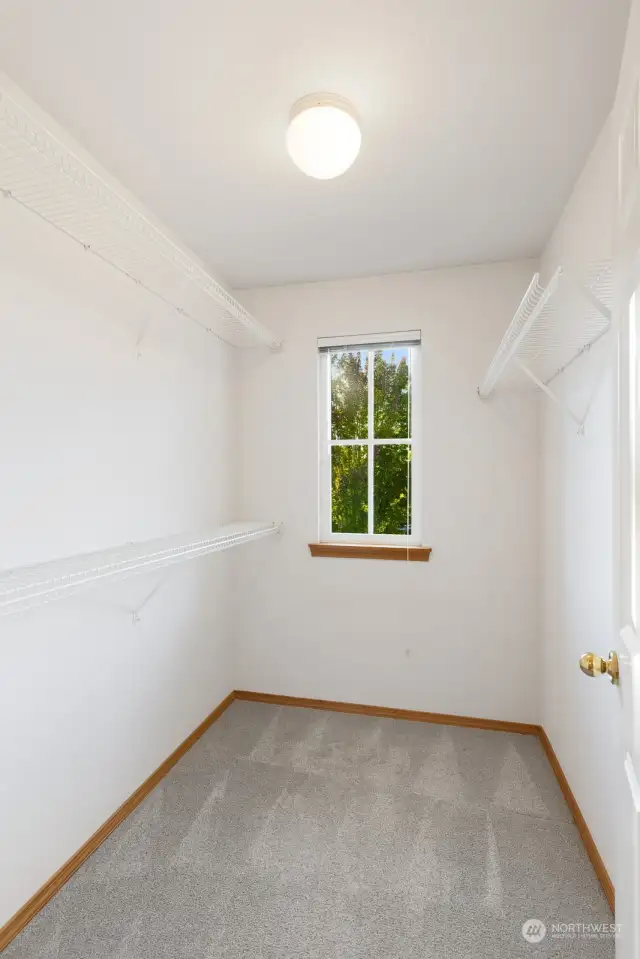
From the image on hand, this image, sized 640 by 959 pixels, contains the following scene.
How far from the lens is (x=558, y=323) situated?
1.64 meters

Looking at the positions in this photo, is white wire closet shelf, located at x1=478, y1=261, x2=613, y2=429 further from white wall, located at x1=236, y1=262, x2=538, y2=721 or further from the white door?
white wall, located at x1=236, y1=262, x2=538, y2=721

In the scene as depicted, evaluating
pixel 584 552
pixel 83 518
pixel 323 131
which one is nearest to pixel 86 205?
pixel 323 131

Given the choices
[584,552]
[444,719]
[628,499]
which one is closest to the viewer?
[628,499]

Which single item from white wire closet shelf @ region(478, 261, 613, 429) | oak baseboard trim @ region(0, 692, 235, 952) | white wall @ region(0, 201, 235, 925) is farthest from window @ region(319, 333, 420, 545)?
oak baseboard trim @ region(0, 692, 235, 952)

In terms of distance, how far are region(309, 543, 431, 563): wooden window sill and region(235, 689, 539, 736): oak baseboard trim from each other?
2.74 feet

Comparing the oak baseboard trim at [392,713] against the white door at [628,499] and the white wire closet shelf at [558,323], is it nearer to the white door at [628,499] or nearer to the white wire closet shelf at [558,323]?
the white wire closet shelf at [558,323]

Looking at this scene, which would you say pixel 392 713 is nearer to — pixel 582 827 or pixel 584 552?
pixel 582 827

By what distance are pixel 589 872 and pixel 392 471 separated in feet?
6.14

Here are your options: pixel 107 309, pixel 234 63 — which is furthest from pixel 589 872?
pixel 234 63

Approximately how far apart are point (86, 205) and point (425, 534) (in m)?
2.12

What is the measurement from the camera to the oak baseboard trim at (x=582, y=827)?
61.4 inches

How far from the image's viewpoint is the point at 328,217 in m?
2.15

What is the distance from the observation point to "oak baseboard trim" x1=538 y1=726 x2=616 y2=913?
156 centimetres

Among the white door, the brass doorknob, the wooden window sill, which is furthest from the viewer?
the wooden window sill
